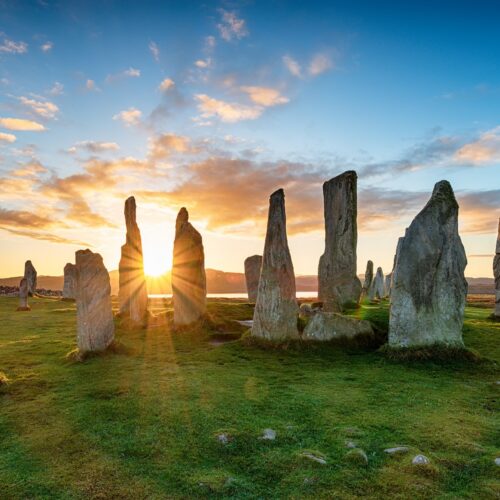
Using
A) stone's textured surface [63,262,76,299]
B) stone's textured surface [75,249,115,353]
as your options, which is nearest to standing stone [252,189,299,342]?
stone's textured surface [75,249,115,353]

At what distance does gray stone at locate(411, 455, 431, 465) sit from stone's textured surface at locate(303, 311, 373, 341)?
9.43 meters

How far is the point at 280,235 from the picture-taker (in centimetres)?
1689

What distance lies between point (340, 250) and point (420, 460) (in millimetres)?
18825

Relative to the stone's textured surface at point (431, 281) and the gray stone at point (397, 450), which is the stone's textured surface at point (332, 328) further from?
the gray stone at point (397, 450)

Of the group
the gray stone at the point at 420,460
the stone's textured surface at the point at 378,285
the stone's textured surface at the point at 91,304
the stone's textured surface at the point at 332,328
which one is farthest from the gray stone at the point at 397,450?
the stone's textured surface at the point at 378,285

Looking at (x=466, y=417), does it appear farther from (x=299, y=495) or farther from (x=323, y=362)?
(x=323, y=362)

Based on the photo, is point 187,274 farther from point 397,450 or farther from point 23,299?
point 23,299

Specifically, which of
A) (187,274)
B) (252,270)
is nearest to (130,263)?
(187,274)

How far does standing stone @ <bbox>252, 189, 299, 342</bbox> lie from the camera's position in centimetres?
1633

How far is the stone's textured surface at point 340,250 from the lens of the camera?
80.4 ft

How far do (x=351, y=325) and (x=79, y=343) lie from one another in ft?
34.0

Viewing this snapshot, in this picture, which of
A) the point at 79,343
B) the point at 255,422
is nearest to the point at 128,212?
the point at 79,343

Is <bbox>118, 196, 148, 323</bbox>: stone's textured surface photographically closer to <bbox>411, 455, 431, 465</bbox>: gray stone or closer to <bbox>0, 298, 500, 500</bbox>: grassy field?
<bbox>0, 298, 500, 500</bbox>: grassy field

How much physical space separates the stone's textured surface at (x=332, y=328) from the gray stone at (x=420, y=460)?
943cm
